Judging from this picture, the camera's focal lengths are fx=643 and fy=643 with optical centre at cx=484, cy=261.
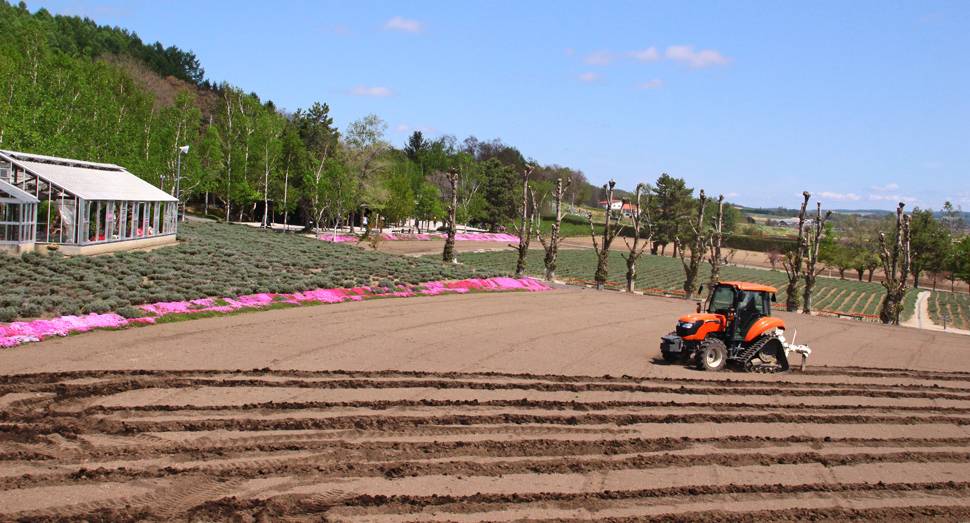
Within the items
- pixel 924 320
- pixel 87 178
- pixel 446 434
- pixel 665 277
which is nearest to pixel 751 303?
pixel 446 434

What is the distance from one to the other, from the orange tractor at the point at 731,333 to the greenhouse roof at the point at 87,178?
26.3 m

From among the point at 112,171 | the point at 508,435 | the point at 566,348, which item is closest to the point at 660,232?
the point at 112,171

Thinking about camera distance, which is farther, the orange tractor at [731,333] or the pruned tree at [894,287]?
the pruned tree at [894,287]

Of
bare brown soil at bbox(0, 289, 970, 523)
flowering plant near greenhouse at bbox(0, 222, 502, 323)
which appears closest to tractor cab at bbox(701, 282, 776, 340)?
bare brown soil at bbox(0, 289, 970, 523)

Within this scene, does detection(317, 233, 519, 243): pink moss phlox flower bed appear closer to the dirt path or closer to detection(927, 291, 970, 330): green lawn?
the dirt path

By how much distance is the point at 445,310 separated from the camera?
25.8 m

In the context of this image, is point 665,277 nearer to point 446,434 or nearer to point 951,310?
point 951,310

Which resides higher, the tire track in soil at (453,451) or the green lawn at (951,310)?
the tire track in soil at (453,451)

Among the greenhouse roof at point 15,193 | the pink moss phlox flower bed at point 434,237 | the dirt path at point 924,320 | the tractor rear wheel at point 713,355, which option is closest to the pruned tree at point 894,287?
the dirt path at point 924,320

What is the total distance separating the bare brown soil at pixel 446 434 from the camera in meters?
7.81

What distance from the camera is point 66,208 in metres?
28.4

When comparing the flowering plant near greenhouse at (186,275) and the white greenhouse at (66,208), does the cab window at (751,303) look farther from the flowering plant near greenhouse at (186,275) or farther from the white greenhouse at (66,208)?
the white greenhouse at (66,208)

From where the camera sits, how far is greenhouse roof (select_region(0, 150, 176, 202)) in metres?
28.5

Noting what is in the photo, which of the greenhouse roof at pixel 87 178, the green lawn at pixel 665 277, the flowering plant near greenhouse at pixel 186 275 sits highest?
the greenhouse roof at pixel 87 178
